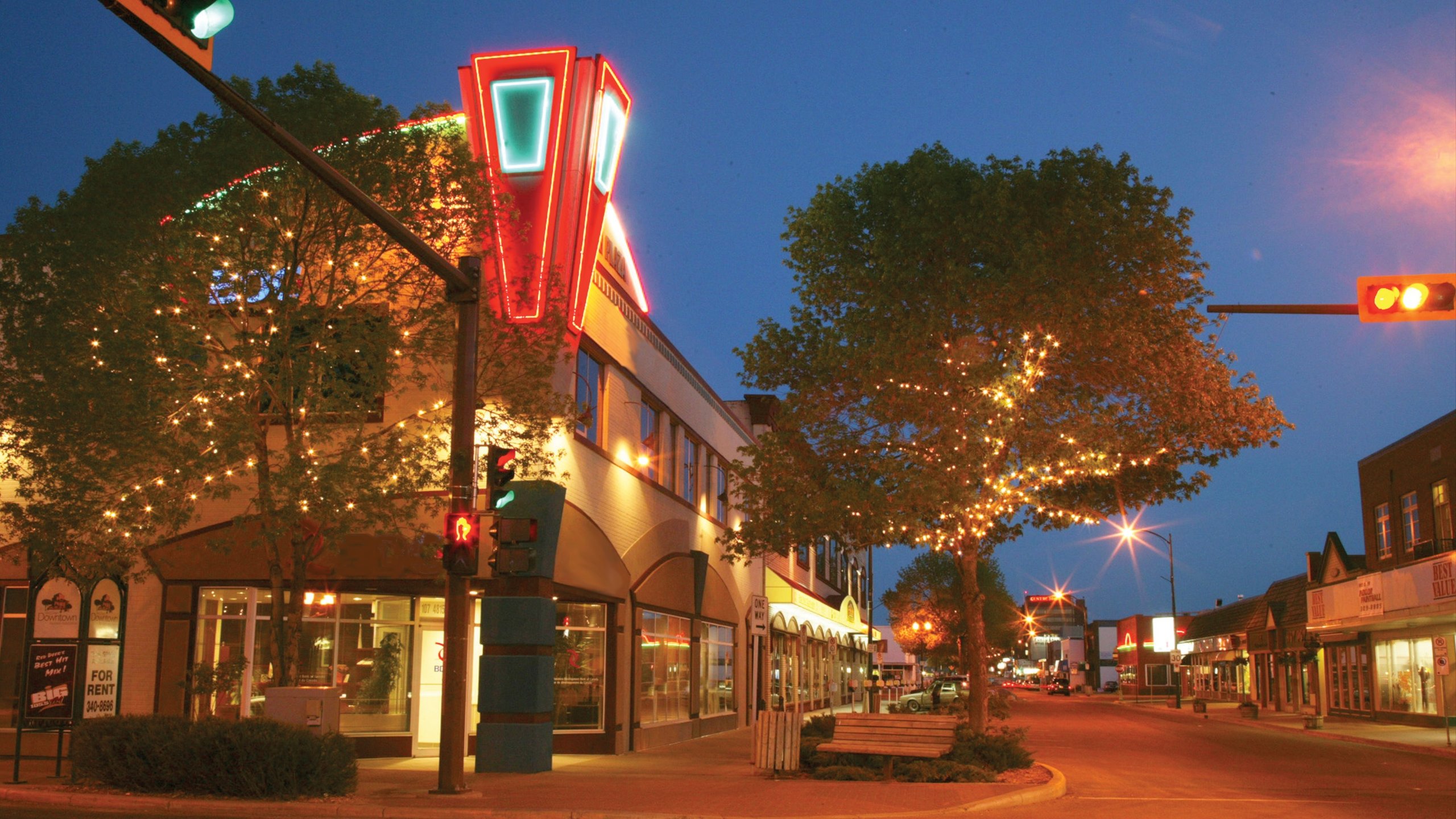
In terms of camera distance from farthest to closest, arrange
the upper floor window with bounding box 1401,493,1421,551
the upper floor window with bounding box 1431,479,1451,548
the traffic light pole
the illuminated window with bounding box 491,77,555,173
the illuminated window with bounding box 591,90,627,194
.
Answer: the upper floor window with bounding box 1401,493,1421,551 → the upper floor window with bounding box 1431,479,1451,548 → the illuminated window with bounding box 591,90,627,194 → the illuminated window with bounding box 491,77,555,173 → the traffic light pole

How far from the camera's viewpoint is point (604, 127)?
21641mm

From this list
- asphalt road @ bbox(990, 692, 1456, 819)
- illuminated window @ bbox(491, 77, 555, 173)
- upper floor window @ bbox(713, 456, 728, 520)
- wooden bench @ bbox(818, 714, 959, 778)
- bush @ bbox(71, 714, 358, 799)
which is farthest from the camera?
upper floor window @ bbox(713, 456, 728, 520)

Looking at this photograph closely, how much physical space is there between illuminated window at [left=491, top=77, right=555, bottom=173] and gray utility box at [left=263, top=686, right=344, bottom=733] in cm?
909

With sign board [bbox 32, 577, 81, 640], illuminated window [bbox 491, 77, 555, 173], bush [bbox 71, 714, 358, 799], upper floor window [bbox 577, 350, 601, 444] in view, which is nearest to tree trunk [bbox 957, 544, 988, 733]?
upper floor window [bbox 577, 350, 601, 444]

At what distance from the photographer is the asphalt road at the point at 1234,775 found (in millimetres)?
15391

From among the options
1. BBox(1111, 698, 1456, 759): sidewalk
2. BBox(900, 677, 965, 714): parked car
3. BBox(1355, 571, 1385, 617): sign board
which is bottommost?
BBox(1111, 698, 1456, 759): sidewalk

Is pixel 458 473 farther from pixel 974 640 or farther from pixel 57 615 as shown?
pixel 974 640

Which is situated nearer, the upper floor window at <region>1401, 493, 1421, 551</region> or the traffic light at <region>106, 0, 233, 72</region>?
the traffic light at <region>106, 0, 233, 72</region>

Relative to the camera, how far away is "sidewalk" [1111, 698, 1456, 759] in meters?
30.8

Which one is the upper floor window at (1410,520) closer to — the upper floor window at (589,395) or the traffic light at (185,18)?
the upper floor window at (589,395)

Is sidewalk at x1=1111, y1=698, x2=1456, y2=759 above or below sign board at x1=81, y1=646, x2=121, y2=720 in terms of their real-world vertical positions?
below

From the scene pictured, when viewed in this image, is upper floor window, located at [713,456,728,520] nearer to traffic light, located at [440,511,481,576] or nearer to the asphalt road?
the asphalt road

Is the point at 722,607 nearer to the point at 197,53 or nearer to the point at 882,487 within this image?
the point at 882,487

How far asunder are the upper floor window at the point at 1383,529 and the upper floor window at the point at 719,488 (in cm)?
2424
